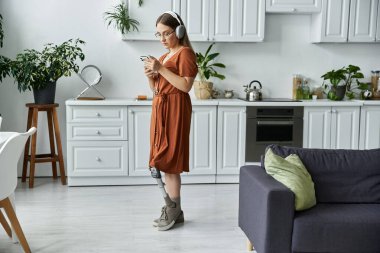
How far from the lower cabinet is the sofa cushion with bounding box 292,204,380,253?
8.15ft

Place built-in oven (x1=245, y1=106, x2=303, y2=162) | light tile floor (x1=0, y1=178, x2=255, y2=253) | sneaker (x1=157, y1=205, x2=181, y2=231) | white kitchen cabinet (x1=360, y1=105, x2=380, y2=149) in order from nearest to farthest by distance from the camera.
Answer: light tile floor (x1=0, y1=178, x2=255, y2=253) < sneaker (x1=157, y1=205, x2=181, y2=231) < built-in oven (x1=245, y1=106, x2=303, y2=162) < white kitchen cabinet (x1=360, y1=105, x2=380, y2=149)

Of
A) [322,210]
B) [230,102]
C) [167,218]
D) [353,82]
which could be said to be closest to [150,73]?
[167,218]

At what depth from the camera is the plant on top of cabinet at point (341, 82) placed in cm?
566

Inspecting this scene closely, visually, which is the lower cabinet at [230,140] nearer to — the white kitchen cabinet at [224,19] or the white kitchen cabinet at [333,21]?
the white kitchen cabinet at [224,19]

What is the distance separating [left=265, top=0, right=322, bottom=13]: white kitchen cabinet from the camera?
5.54m

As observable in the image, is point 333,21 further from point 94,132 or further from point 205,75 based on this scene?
point 94,132

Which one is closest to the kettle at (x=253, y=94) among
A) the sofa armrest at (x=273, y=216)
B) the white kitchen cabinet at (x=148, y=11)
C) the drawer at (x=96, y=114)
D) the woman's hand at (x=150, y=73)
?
the white kitchen cabinet at (x=148, y=11)

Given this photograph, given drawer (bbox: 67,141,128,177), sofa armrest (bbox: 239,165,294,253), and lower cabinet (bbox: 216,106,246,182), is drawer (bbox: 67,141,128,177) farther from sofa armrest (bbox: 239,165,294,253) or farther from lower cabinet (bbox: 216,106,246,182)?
sofa armrest (bbox: 239,165,294,253)

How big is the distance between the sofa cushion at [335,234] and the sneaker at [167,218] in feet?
4.00

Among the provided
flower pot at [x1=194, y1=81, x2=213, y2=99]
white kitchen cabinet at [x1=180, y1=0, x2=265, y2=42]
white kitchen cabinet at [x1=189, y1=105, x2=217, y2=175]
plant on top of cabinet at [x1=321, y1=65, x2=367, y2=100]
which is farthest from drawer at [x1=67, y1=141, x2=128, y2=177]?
plant on top of cabinet at [x1=321, y1=65, x2=367, y2=100]

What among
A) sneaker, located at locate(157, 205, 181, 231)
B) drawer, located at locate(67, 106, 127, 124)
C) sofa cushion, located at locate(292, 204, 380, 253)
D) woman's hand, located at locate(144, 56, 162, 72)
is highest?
woman's hand, located at locate(144, 56, 162, 72)

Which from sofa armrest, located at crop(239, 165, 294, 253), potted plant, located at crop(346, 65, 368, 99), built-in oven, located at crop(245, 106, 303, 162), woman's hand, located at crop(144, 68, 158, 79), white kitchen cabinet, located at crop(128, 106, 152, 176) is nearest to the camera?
sofa armrest, located at crop(239, 165, 294, 253)

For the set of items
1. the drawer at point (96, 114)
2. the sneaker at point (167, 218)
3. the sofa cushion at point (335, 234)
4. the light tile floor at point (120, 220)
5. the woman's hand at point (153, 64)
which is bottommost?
the light tile floor at point (120, 220)

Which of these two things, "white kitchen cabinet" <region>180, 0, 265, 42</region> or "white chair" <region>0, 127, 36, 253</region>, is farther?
"white kitchen cabinet" <region>180, 0, 265, 42</region>
